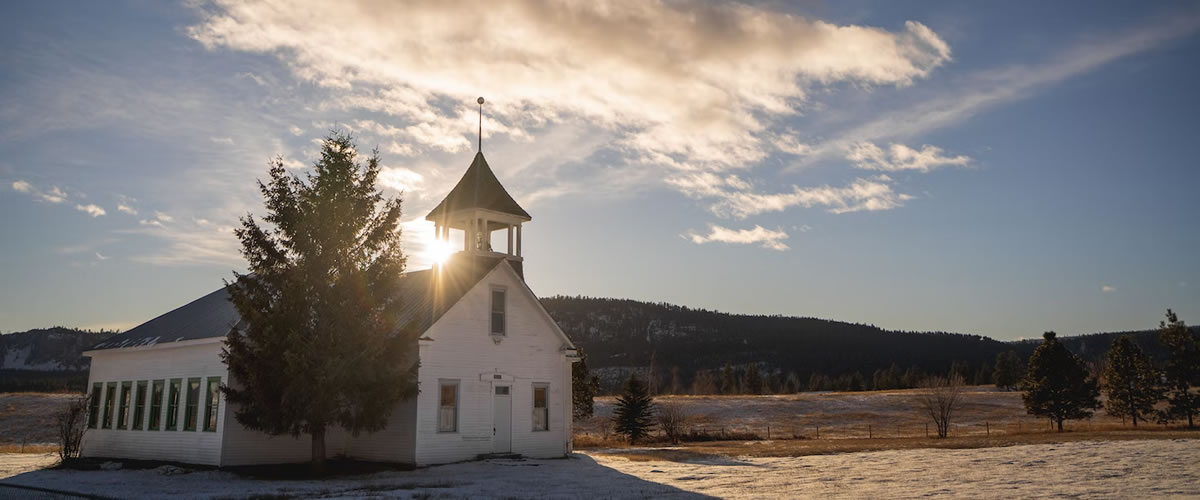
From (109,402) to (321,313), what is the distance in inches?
493

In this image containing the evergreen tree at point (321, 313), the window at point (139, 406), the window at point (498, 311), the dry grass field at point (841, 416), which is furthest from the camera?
the dry grass field at point (841, 416)

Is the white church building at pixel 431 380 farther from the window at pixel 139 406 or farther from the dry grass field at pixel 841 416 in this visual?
the dry grass field at pixel 841 416

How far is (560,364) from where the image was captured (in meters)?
30.3

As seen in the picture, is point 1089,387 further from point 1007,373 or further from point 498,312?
point 1007,373

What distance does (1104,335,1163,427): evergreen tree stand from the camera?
5128 cm

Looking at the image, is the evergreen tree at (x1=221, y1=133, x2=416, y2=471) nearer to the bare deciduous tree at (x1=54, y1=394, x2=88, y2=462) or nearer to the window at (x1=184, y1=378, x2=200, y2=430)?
the window at (x1=184, y1=378, x2=200, y2=430)

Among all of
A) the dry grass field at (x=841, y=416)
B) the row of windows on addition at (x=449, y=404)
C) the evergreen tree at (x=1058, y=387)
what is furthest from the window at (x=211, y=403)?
the evergreen tree at (x=1058, y=387)

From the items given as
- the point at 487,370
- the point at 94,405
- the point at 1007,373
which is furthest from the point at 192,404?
the point at 1007,373

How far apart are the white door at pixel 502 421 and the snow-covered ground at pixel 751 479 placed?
1.10 metres

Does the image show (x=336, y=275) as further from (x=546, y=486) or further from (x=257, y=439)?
(x=546, y=486)

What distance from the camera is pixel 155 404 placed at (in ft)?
91.2

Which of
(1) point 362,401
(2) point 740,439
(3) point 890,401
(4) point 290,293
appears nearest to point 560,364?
(1) point 362,401

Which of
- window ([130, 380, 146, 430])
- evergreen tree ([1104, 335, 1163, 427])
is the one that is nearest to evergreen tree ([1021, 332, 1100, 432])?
evergreen tree ([1104, 335, 1163, 427])

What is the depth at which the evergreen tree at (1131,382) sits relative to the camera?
51281 mm
